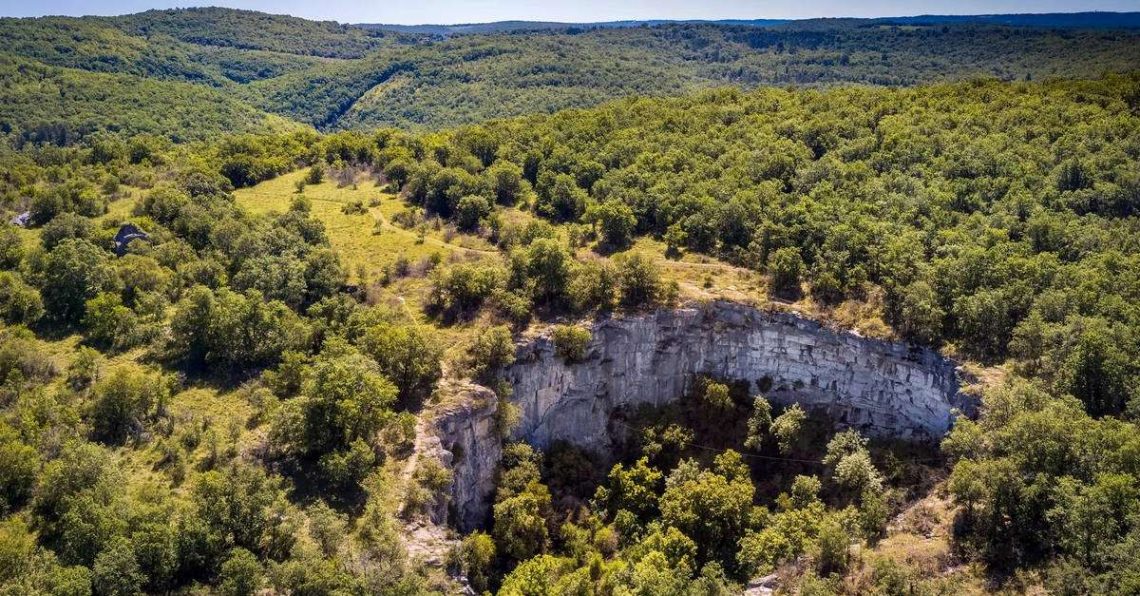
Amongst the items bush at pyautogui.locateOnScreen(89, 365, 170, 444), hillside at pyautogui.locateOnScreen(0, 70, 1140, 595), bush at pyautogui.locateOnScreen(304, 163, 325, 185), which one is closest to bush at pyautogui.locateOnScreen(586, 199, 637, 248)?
hillside at pyautogui.locateOnScreen(0, 70, 1140, 595)

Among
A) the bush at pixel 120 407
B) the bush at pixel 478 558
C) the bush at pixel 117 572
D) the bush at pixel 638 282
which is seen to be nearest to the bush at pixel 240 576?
the bush at pixel 117 572

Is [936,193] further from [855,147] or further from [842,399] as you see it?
[842,399]

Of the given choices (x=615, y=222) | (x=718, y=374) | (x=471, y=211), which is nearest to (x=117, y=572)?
(x=718, y=374)

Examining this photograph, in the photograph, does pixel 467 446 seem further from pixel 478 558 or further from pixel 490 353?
pixel 478 558

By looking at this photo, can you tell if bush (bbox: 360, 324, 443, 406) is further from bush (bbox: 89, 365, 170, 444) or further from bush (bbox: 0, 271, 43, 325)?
bush (bbox: 0, 271, 43, 325)

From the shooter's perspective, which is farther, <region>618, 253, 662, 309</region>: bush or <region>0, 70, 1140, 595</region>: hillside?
<region>618, 253, 662, 309</region>: bush

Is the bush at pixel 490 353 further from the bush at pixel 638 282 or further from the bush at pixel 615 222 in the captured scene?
the bush at pixel 615 222
